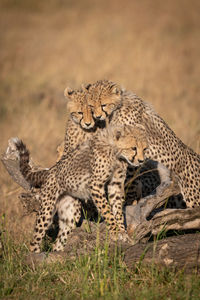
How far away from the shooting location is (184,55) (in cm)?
1260

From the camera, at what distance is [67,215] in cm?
466

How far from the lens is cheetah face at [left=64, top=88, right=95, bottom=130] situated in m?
4.80

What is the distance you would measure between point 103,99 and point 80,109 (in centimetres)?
24

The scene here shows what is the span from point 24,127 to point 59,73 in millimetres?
3283

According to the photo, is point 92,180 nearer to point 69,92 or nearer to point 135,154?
point 135,154

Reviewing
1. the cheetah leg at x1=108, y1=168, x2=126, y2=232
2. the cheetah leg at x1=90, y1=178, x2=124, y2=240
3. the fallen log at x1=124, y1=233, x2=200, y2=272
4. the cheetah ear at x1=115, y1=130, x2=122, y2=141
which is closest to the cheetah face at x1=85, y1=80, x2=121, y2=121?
the cheetah ear at x1=115, y1=130, x2=122, y2=141

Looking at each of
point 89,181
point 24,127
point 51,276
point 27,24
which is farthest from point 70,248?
point 27,24

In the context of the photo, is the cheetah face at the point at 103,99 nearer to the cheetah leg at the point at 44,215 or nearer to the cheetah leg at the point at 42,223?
the cheetah leg at the point at 44,215

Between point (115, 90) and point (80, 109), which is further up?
Result: point (115, 90)

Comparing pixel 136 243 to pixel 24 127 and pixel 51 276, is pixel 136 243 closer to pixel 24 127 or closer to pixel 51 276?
pixel 51 276

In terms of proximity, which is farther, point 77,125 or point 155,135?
point 77,125

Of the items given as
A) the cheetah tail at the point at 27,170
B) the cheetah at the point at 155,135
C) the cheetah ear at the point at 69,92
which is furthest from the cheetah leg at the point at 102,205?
the cheetah ear at the point at 69,92

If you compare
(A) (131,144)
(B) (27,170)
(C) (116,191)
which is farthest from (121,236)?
(B) (27,170)

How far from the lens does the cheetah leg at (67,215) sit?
4637 millimetres
